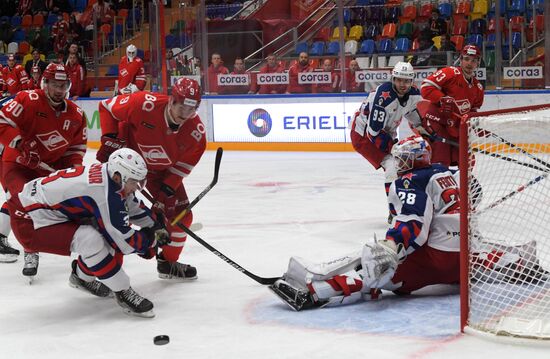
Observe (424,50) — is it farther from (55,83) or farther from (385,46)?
(55,83)

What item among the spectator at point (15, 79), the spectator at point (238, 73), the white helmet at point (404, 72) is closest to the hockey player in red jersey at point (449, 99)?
the white helmet at point (404, 72)

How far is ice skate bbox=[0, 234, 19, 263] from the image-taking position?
200 inches

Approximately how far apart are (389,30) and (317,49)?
2.77ft

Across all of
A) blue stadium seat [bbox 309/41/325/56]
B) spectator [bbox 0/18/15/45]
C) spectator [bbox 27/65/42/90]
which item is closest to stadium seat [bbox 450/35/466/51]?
blue stadium seat [bbox 309/41/325/56]

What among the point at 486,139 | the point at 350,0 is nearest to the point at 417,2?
the point at 350,0

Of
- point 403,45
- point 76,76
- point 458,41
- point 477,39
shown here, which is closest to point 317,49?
point 403,45

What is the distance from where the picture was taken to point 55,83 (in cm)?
472

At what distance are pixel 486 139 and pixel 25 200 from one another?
2004 millimetres

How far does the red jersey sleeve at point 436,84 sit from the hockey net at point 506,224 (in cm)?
115

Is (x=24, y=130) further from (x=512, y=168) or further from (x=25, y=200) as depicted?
(x=512, y=168)

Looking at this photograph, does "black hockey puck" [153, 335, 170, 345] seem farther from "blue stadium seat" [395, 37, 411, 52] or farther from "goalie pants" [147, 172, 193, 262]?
"blue stadium seat" [395, 37, 411, 52]

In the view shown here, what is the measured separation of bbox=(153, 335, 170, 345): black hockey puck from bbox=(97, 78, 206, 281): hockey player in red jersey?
1.04 m

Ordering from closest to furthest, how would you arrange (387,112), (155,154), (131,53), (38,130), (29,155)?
1. (155,154)
2. (29,155)
3. (38,130)
4. (387,112)
5. (131,53)

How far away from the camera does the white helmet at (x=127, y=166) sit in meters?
3.67
